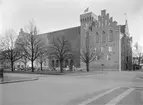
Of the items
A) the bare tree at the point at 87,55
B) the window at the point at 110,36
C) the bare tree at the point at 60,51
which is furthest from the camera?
the window at the point at 110,36

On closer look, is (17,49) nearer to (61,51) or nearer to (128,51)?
(61,51)

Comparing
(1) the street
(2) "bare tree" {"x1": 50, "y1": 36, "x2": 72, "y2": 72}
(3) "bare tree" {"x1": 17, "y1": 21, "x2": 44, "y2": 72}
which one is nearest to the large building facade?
(2) "bare tree" {"x1": 50, "y1": 36, "x2": 72, "y2": 72}

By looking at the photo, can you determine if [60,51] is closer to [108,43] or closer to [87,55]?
[87,55]

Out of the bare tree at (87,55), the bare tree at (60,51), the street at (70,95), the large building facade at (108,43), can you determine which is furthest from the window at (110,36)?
the street at (70,95)

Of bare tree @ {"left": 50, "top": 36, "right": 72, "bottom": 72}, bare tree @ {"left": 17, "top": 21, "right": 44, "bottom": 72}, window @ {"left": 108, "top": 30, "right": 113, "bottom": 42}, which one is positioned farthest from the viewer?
window @ {"left": 108, "top": 30, "right": 113, "bottom": 42}

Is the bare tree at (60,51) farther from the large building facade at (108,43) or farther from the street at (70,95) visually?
the street at (70,95)

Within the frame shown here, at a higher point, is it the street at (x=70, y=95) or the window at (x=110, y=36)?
the window at (x=110, y=36)

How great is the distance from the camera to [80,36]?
41.3 meters

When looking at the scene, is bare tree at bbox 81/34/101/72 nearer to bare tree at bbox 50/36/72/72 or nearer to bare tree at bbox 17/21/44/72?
bare tree at bbox 50/36/72/72

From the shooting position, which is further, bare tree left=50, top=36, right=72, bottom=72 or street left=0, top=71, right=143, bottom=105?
bare tree left=50, top=36, right=72, bottom=72

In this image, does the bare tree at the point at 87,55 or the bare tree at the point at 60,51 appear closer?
the bare tree at the point at 60,51

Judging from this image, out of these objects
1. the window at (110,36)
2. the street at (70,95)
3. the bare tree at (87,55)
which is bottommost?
the street at (70,95)

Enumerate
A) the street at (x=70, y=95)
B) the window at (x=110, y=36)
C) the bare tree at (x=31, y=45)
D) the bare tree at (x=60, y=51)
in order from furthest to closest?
the window at (x=110, y=36), the bare tree at (x=60, y=51), the bare tree at (x=31, y=45), the street at (x=70, y=95)

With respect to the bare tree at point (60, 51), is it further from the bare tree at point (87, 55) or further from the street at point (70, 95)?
the street at point (70, 95)
